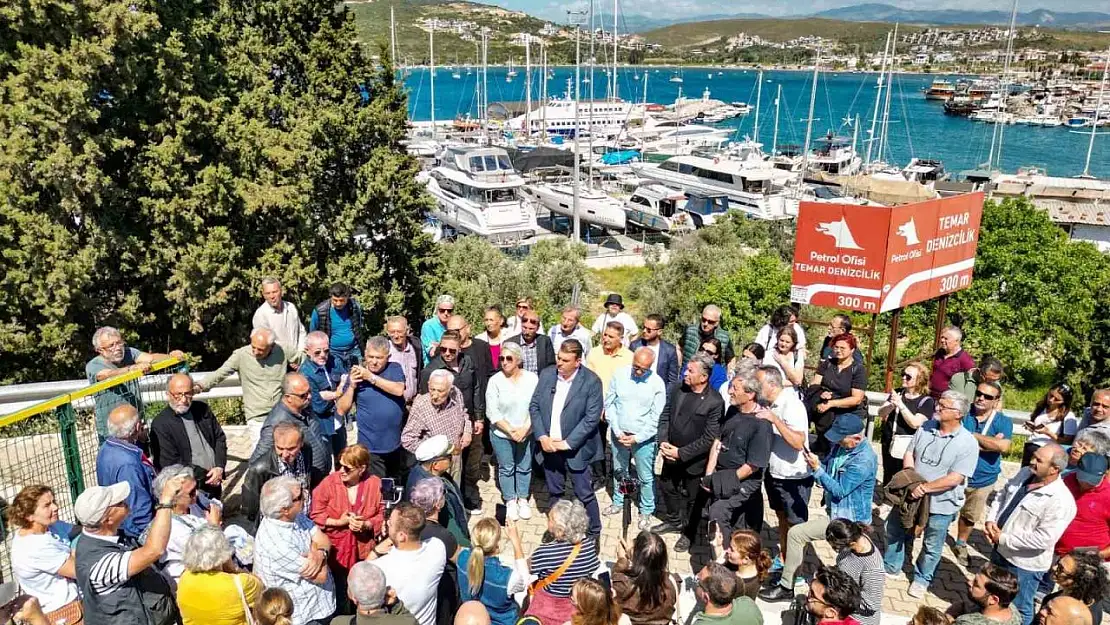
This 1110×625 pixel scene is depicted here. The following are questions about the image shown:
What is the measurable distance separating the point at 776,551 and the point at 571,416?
6.66 ft

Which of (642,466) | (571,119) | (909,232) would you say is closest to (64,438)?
(642,466)

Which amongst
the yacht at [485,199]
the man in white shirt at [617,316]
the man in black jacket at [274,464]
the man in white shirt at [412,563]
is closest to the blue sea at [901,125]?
the yacht at [485,199]

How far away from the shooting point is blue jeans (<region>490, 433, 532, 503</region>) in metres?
6.44

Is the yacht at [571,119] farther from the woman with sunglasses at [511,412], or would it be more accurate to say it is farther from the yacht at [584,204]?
the woman with sunglasses at [511,412]

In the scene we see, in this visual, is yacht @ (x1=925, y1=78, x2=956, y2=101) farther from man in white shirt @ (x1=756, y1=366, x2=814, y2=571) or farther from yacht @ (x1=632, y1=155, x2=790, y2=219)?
man in white shirt @ (x1=756, y1=366, x2=814, y2=571)

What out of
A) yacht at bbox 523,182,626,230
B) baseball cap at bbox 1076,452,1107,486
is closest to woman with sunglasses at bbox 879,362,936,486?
baseball cap at bbox 1076,452,1107,486

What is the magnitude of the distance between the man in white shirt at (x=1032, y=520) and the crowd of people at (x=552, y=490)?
1 centimetres

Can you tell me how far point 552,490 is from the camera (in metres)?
6.38

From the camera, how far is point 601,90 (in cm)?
16462

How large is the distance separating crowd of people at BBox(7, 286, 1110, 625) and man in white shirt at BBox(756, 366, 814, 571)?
0.02 metres

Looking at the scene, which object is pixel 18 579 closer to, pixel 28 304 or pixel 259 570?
pixel 259 570

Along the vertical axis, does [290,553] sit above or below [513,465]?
above

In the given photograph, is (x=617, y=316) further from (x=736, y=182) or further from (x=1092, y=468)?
(x=736, y=182)

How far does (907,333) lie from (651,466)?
24.9 ft
